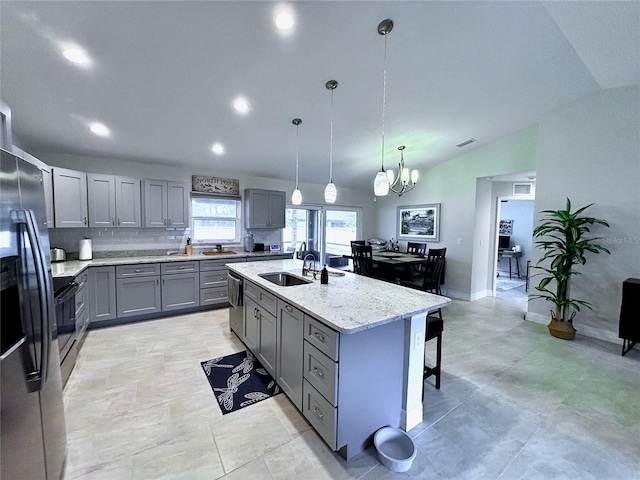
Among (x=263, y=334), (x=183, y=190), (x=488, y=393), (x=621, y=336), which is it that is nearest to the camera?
(x=488, y=393)

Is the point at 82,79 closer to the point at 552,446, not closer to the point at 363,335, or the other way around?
the point at 363,335

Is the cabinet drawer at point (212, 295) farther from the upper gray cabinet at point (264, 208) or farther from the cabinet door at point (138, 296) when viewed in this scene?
the upper gray cabinet at point (264, 208)

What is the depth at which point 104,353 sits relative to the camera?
9.54 feet

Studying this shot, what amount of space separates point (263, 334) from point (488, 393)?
6.72 feet

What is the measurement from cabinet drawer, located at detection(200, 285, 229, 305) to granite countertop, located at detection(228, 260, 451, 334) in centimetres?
191

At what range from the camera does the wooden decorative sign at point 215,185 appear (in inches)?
184

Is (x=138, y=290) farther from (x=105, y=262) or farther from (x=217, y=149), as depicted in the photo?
(x=217, y=149)

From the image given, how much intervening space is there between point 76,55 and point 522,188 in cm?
698

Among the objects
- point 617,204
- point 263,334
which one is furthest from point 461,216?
point 263,334

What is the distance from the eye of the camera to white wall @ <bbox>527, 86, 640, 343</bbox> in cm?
321

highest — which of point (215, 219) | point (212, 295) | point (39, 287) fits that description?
point (215, 219)

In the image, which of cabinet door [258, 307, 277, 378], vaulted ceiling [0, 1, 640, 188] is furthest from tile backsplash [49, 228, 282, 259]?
cabinet door [258, 307, 277, 378]

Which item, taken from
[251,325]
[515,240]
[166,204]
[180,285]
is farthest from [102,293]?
[515,240]

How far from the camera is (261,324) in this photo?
99.9 inches
